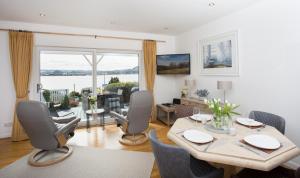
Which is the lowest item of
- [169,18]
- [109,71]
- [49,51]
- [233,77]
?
[233,77]

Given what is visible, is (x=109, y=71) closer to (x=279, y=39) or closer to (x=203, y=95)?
(x=203, y=95)

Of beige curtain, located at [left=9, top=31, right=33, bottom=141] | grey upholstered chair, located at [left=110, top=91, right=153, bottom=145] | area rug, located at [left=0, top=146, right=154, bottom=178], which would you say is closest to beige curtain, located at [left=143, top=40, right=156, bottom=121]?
grey upholstered chair, located at [left=110, top=91, right=153, bottom=145]

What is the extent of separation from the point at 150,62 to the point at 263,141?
12.1ft

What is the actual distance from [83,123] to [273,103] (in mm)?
4179

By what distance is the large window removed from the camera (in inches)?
166

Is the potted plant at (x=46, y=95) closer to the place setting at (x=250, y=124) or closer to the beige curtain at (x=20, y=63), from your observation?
the beige curtain at (x=20, y=63)

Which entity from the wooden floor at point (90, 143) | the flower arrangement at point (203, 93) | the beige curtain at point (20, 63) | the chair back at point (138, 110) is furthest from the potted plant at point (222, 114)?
the beige curtain at point (20, 63)

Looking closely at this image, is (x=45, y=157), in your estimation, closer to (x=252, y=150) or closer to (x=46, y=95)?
(x=46, y=95)

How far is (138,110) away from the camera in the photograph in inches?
126

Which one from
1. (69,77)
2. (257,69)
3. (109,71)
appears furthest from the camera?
(109,71)

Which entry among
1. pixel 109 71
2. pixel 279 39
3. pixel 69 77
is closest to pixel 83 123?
pixel 69 77

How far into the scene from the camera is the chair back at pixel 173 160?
1382 millimetres

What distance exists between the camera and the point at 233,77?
3.39m

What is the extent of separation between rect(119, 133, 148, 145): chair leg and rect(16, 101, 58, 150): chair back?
1274 mm
